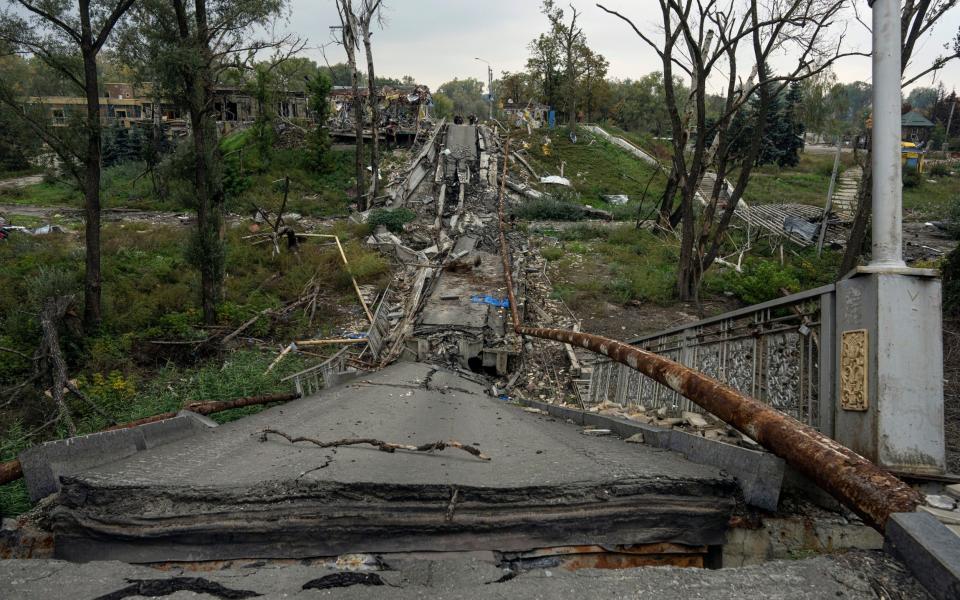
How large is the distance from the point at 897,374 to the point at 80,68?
15.3m

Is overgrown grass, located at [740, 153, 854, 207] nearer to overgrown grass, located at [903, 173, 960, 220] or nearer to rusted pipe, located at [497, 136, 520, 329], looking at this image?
overgrown grass, located at [903, 173, 960, 220]

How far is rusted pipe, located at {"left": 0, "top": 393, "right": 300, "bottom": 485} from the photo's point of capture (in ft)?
9.88

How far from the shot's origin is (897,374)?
2760 millimetres

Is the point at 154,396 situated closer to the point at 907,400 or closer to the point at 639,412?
the point at 639,412

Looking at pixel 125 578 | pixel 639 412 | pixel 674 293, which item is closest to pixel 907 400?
pixel 639 412

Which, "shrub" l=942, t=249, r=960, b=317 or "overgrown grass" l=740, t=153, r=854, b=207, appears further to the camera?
"overgrown grass" l=740, t=153, r=854, b=207

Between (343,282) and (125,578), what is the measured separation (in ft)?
43.6

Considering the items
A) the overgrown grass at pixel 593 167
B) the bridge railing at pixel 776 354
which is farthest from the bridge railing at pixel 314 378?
the overgrown grass at pixel 593 167

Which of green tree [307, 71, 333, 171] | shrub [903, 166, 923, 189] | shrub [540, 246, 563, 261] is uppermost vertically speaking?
green tree [307, 71, 333, 171]

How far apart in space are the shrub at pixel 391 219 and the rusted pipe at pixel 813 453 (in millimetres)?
16961

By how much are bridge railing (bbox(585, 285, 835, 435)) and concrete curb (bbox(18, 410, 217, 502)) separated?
4.04m

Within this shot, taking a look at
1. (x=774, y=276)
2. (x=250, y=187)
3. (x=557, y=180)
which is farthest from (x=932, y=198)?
(x=250, y=187)

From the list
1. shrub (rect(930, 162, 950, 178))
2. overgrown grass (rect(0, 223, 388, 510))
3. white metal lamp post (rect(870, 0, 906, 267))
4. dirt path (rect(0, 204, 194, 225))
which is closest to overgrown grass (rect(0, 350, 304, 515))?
overgrown grass (rect(0, 223, 388, 510))

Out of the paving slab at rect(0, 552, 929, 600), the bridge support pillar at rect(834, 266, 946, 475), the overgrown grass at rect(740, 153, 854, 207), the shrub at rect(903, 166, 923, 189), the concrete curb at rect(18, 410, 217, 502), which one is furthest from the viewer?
the shrub at rect(903, 166, 923, 189)
